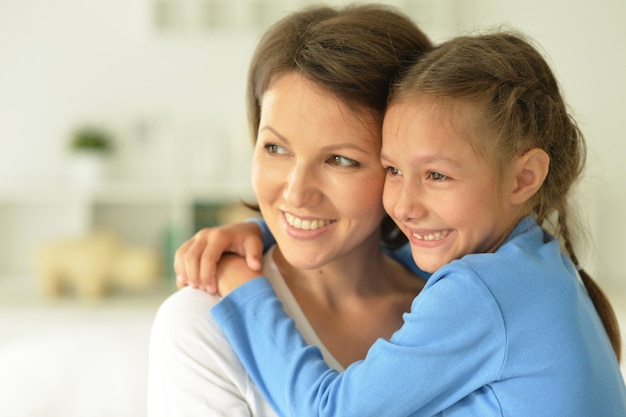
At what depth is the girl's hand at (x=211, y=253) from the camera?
60.2 inches

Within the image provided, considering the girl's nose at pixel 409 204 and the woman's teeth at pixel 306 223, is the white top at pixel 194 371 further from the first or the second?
the girl's nose at pixel 409 204

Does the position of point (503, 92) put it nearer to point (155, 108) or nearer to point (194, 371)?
point (194, 371)

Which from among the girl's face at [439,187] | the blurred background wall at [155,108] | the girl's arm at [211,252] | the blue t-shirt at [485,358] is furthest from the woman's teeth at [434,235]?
the blurred background wall at [155,108]

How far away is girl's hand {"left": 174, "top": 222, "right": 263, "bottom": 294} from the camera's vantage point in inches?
60.2

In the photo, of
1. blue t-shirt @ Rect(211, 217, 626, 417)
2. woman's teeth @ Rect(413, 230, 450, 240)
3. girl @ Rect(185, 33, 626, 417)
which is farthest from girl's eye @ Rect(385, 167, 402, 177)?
blue t-shirt @ Rect(211, 217, 626, 417)

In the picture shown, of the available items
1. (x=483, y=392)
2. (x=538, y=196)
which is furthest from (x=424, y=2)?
(x=483, y=392)

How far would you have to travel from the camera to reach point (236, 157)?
Answer: 5.06 metres

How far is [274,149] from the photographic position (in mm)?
1492

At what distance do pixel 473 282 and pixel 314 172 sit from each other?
369 millimetres

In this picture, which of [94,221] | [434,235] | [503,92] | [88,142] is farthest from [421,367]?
[94,221]

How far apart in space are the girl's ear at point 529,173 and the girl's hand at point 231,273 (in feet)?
1.67

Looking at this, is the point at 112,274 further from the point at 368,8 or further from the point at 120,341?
the point at 368,8

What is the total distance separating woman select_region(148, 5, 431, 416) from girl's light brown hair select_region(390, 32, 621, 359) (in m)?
0.10

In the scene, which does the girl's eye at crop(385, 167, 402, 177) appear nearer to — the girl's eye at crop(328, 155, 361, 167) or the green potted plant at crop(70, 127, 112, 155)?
the girl's eye at crop(328, 155, 361, 167)
